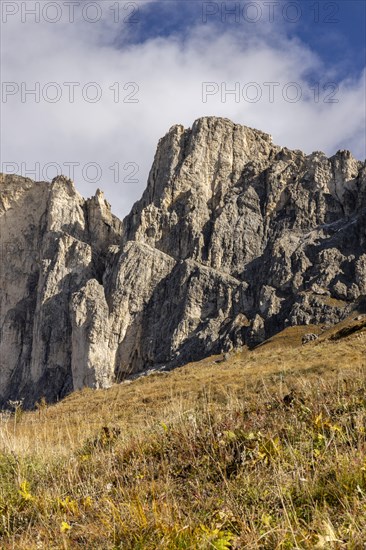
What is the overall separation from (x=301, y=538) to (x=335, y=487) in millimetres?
858

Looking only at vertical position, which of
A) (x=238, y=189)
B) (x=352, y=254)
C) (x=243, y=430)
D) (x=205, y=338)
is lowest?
(x=243, y=430)

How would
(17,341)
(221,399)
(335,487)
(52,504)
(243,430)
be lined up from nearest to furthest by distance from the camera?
(335,487) → (52,504) → (243,430) → (221,399) → (17,341)

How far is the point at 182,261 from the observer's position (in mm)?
92188

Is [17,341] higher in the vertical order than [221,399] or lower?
higher

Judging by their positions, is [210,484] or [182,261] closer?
[210,484]

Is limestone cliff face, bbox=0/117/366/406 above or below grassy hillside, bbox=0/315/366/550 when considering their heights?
above

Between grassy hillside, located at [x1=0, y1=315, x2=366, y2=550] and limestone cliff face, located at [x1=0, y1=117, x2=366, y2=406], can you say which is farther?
limestone cliff face, located at [x1=0, y1=117, x2=366, y2=406]

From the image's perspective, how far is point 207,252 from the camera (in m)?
92.2

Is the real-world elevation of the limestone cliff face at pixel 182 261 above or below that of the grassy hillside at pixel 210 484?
above

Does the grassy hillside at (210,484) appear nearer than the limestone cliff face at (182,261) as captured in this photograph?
Yes

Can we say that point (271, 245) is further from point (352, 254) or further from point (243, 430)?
point (243, 430)

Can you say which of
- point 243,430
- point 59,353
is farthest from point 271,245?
point 243,430

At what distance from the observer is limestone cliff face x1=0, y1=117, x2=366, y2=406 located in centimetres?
7850

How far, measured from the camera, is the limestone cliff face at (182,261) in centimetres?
7850
